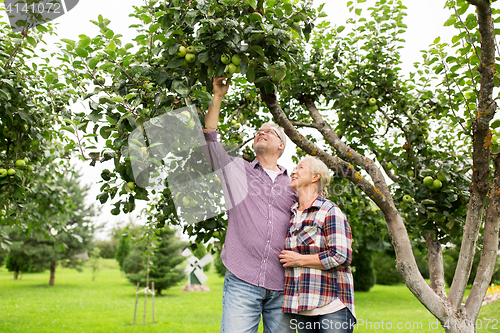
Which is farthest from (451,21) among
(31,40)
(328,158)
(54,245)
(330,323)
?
(54,245)

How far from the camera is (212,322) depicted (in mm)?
7273

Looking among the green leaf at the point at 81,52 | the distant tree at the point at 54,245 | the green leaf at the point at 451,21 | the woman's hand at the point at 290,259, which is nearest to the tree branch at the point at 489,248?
the green leaf at the point at 451,21

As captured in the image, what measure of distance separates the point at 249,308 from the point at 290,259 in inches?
11.5

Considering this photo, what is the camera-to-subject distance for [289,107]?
3297 mm

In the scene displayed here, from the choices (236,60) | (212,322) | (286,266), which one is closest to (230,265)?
(286,266)

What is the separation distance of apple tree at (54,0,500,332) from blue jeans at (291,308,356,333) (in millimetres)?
726

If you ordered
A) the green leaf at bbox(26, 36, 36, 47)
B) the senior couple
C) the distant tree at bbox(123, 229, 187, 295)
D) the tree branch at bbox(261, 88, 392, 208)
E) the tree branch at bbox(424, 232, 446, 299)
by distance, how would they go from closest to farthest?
1. the senior couple
2. the tree branch at bbox(261, 88, 392, 208)
3. the tree branch at bbox(424, 232, 446, 299)
4. the green leaf at bbox(26, 36, 36, 47)
5. the distant tree at bbox(123, 229, 187, 295)

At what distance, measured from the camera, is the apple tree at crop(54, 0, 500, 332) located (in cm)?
149

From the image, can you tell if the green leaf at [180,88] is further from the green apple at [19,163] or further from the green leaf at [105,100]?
the green apple at [19,163]

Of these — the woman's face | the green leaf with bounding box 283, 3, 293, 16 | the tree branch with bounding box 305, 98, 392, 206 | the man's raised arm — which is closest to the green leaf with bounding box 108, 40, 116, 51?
the man's raised arm

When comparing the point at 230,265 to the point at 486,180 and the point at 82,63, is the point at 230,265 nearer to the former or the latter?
the point at 82,63

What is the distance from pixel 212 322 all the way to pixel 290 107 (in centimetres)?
562

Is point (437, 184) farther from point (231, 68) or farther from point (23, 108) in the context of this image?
point (23, 108)

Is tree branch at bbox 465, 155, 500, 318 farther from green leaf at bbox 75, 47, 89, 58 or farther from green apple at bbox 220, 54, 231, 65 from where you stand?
green leaf at bbox 75, 47, 89, 58
